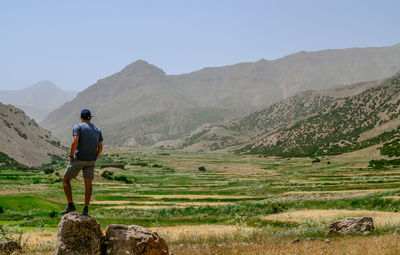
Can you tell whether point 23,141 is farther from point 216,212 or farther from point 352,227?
point 352,227

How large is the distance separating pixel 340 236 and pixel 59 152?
161078 millimetres

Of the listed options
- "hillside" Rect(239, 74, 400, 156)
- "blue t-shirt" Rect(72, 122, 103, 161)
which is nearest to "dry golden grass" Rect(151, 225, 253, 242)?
"blue t-shirt" Rect(72, 122, 103, 161)

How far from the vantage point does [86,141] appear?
550 inches

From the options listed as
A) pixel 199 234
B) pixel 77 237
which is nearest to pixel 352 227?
pixel 199 234

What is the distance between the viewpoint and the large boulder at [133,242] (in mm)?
12531

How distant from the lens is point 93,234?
13234 mm

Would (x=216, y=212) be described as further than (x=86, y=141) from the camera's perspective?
Yes

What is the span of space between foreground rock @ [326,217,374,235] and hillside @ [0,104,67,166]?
113 meters

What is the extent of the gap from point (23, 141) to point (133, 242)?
142297 mm

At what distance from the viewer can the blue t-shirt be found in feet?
45.5

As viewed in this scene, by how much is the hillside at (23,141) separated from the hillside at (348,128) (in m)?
100

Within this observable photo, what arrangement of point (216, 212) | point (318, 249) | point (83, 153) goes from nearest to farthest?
point (83, 153) → point (318, 249) → point (216, 212)

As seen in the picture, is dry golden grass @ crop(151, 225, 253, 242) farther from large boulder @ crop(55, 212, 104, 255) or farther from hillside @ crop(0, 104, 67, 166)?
hillside @ crop(0, 104, 67, 166)

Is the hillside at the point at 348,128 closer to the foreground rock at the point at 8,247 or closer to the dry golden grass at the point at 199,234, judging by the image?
the dry golden grass at the point at 199,234
